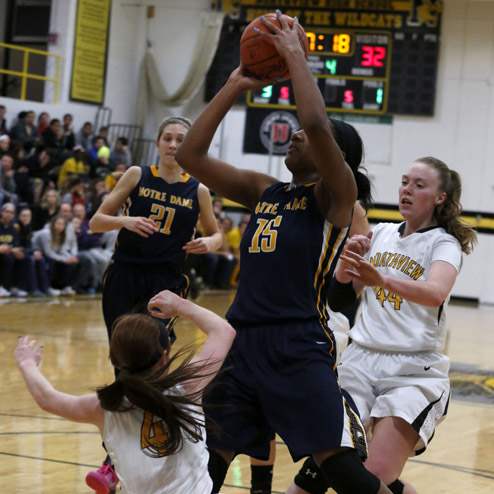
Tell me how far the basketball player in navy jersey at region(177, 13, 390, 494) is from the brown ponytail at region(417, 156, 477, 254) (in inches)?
30.3

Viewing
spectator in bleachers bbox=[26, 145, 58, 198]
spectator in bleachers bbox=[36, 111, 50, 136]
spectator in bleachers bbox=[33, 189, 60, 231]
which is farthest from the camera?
spectator in bleachers bbox=[36, 111, 50, 136]

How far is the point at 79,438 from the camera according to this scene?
19.6 feet

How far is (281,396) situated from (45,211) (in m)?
11.3

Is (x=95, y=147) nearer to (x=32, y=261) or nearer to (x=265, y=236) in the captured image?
(x=32, y=261)

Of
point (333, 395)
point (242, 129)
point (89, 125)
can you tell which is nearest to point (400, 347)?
point (333, 395)

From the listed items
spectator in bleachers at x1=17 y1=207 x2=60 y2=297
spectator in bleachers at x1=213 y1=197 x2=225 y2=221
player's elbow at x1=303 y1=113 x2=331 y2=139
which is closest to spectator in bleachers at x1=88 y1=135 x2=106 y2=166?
spectator in bleachers at x1=213 y1=197 x2=225 y2=221

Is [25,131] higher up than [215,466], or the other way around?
[25,131]

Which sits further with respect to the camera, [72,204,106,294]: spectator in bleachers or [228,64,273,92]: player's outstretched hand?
[72,204,106,294]: spectator in bleachers

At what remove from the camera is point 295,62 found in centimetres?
330

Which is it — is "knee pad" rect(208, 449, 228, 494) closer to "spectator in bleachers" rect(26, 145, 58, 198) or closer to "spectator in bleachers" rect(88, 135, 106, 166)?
"spectator in bleachers" rect(26, 145, 58, 198)

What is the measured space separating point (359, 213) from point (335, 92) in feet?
49.2

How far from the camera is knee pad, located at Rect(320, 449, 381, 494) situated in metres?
3.35

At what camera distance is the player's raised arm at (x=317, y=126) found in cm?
326

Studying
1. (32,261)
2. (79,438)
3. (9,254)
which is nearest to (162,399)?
(79,438)
